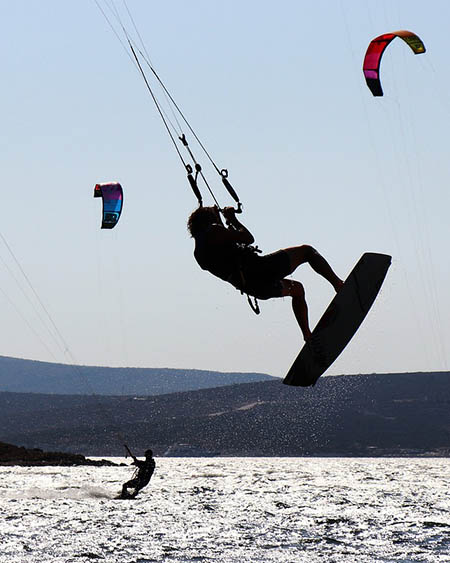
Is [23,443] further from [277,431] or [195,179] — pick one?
[195,179]

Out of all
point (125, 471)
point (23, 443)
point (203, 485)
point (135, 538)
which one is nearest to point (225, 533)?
point (135, 538)

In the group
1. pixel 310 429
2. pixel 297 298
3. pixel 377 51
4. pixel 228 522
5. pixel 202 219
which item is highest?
pixel 377 51

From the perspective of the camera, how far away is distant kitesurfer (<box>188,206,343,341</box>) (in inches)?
511

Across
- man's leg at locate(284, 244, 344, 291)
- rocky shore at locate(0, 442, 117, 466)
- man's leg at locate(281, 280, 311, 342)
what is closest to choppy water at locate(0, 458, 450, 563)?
man's leg at locate(281, 280, 311, 342)

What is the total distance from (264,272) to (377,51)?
8064 mm

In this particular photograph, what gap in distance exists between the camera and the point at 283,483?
7438 centimetres

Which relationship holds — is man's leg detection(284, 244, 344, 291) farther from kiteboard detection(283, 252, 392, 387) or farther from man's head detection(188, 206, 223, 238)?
man's head detection(188, 206, 223, 238)

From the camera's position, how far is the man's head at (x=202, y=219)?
13156 millimetres

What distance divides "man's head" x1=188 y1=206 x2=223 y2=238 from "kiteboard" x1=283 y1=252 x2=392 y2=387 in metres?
2.28

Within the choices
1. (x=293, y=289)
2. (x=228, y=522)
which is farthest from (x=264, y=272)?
(x=228, y=522)

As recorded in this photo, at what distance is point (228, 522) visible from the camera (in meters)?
41.7

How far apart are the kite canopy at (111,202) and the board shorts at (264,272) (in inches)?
403

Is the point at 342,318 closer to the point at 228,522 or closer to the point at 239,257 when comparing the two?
the point at 239,257

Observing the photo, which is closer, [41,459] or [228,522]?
[228,522]
